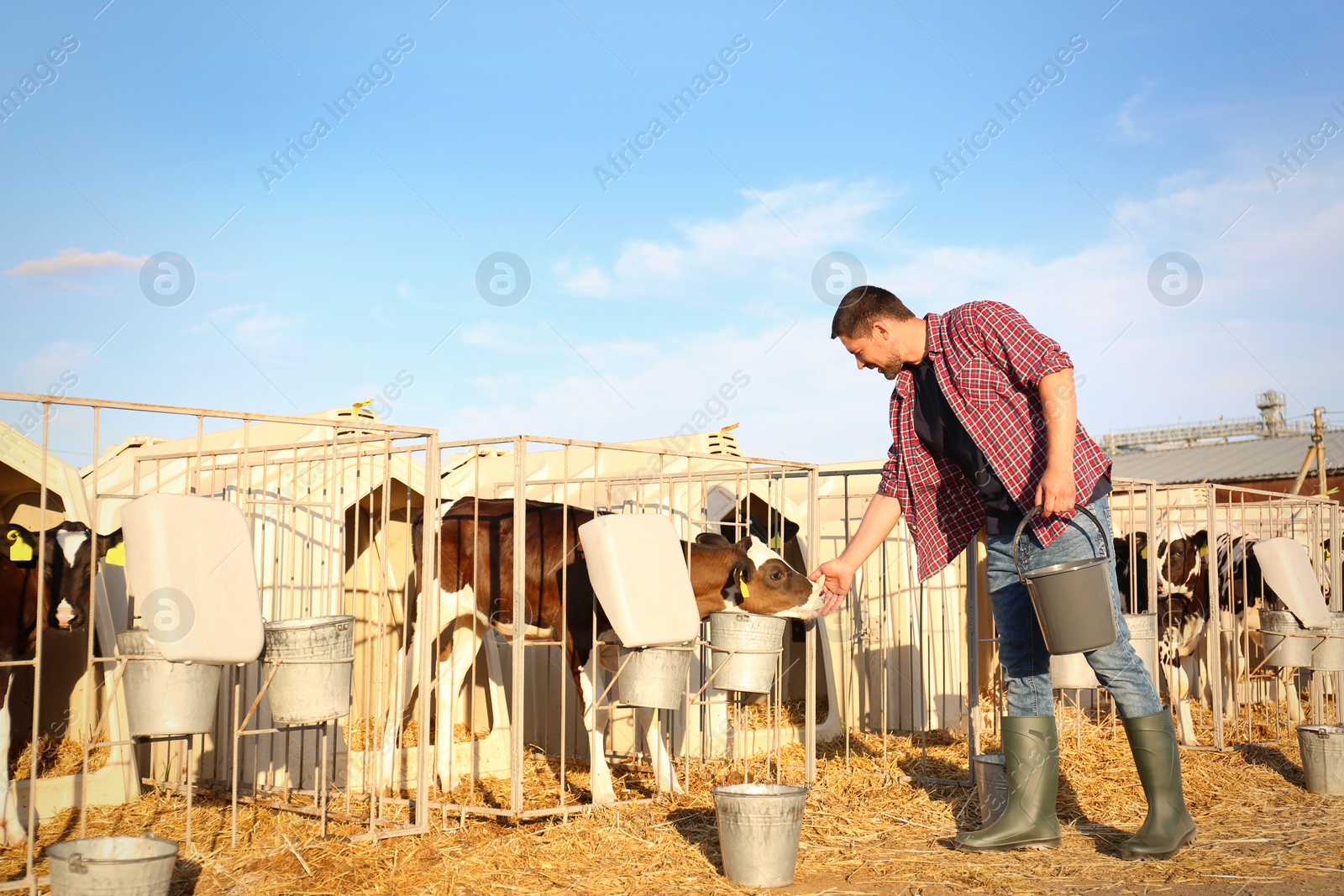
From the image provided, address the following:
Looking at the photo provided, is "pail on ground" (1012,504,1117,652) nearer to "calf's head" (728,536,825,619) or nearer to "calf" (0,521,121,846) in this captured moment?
"calf's head" (728,536,825,619)

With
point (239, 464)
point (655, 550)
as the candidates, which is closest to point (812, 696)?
point (655, 550)

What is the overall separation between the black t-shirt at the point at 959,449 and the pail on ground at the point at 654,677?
1.67 meters

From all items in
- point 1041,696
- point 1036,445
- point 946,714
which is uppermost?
point 1036,445

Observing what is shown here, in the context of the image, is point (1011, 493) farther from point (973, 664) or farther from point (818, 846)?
point (973, 664)

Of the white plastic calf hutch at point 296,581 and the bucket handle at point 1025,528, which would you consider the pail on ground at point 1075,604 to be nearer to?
the bucket handle at point 1025,528

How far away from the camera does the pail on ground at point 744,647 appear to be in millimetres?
6312

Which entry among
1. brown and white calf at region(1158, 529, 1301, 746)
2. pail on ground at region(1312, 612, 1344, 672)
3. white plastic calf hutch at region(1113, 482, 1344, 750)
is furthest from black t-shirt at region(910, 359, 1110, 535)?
brown and white calf at region(1158, 529, 1301, 746)

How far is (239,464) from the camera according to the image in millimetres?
5676

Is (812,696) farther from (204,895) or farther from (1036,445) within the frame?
(204,895)

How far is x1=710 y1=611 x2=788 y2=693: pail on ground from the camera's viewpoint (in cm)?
631

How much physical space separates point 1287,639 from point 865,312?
5.05 m

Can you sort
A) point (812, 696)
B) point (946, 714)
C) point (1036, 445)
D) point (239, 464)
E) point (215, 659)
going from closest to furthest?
point (215, 659) < point (1036, 445) < point (239, 464) < point (812, 696) < point (946, 714)

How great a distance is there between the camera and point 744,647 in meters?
6.32

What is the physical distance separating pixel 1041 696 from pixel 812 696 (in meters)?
2.45
